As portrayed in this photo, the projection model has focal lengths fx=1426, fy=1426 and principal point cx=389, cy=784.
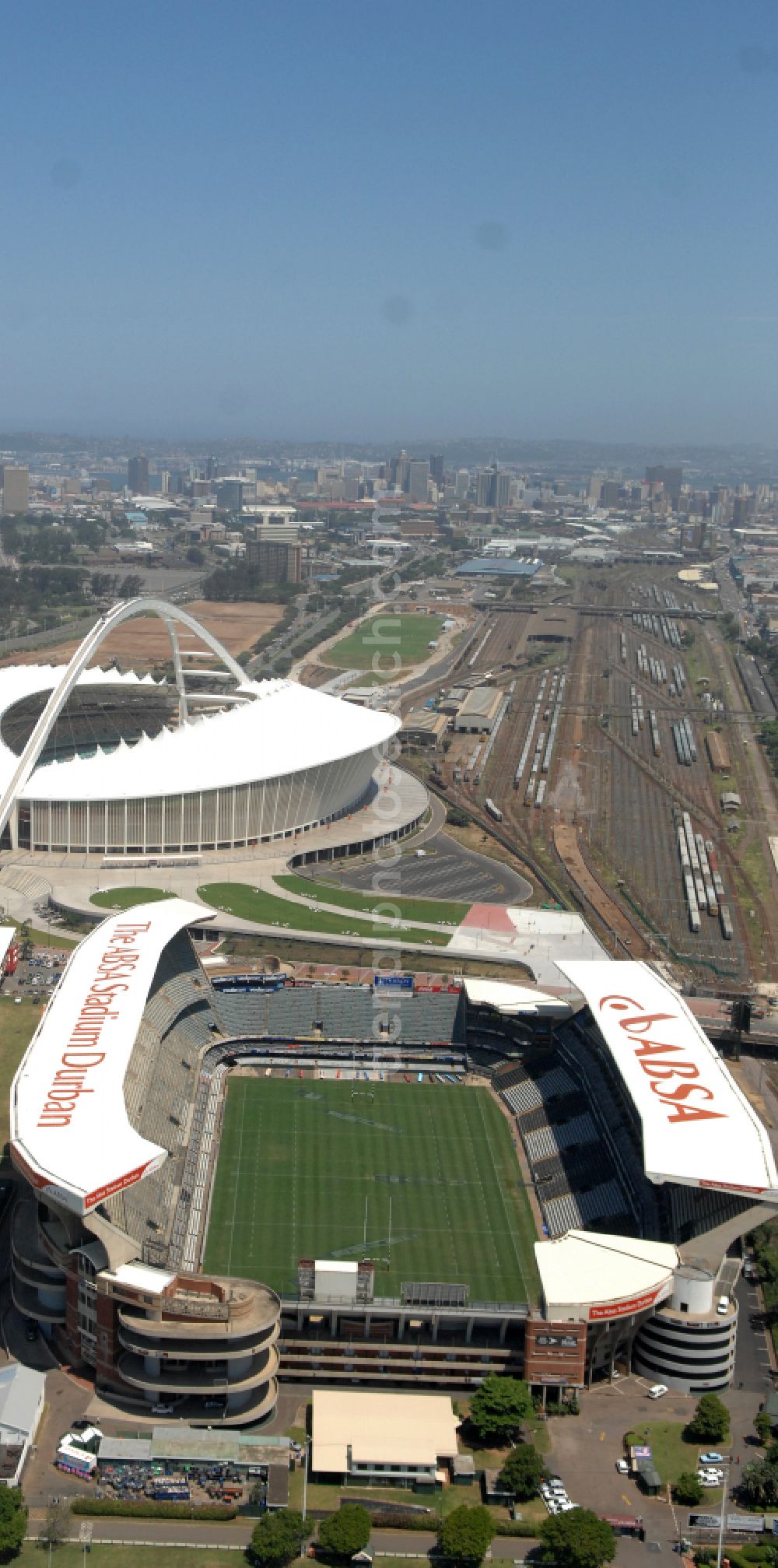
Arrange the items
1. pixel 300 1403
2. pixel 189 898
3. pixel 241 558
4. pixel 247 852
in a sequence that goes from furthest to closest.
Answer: pixel 241 558, pixel 247 852, pixel 189 898, pixel 300 1403

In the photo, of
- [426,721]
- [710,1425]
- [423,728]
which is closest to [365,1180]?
[710,1425]

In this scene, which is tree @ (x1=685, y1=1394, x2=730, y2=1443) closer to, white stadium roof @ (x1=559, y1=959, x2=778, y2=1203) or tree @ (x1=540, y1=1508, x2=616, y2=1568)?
tree @ (x1=540, y1=1508, x2=616, y2=1568)

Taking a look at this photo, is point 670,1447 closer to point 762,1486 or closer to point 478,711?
point 762,1486

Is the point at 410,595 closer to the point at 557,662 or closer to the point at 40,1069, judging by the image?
the point at 557,662

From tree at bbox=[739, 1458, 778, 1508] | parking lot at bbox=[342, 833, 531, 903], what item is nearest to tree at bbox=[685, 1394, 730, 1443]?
tree at bbox=[739, 1458, 778, 1508]

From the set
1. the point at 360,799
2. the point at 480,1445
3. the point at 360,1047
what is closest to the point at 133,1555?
the point at 480,1445
